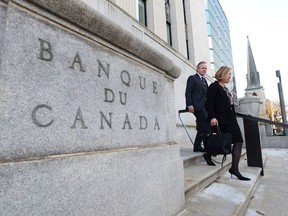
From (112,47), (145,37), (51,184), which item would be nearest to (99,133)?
(51,184)

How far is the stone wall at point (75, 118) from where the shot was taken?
1.19 meters

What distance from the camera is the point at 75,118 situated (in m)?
1.51

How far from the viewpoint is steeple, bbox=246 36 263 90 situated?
45781 mm

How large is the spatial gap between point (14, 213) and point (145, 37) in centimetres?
735

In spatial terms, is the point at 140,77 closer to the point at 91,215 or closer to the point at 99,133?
the point at 99,133

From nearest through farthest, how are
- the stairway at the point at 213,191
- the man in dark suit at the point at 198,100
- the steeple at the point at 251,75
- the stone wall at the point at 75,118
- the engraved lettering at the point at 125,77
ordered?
the stone wall at the point at 75,118, the engraved lettering at the point at 125,77, the stairway at the point at 213,191, the man in dark suit at the point at 198,100, the steeple at the point at 251,75

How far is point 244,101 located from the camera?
37.4 ft

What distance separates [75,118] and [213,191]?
7.75 ft

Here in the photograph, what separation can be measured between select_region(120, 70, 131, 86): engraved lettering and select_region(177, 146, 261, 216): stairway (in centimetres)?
142

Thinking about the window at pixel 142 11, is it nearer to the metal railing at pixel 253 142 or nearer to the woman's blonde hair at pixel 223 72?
the metal railing at pixel 253 142

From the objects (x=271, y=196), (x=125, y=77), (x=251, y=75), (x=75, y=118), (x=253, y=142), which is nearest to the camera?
(x=75, y=118)

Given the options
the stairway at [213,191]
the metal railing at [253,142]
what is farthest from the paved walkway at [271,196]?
the metal railing at [253,142]

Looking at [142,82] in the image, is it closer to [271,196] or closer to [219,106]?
[219,106]

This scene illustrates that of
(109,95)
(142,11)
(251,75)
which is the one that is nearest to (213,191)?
(109,95)
